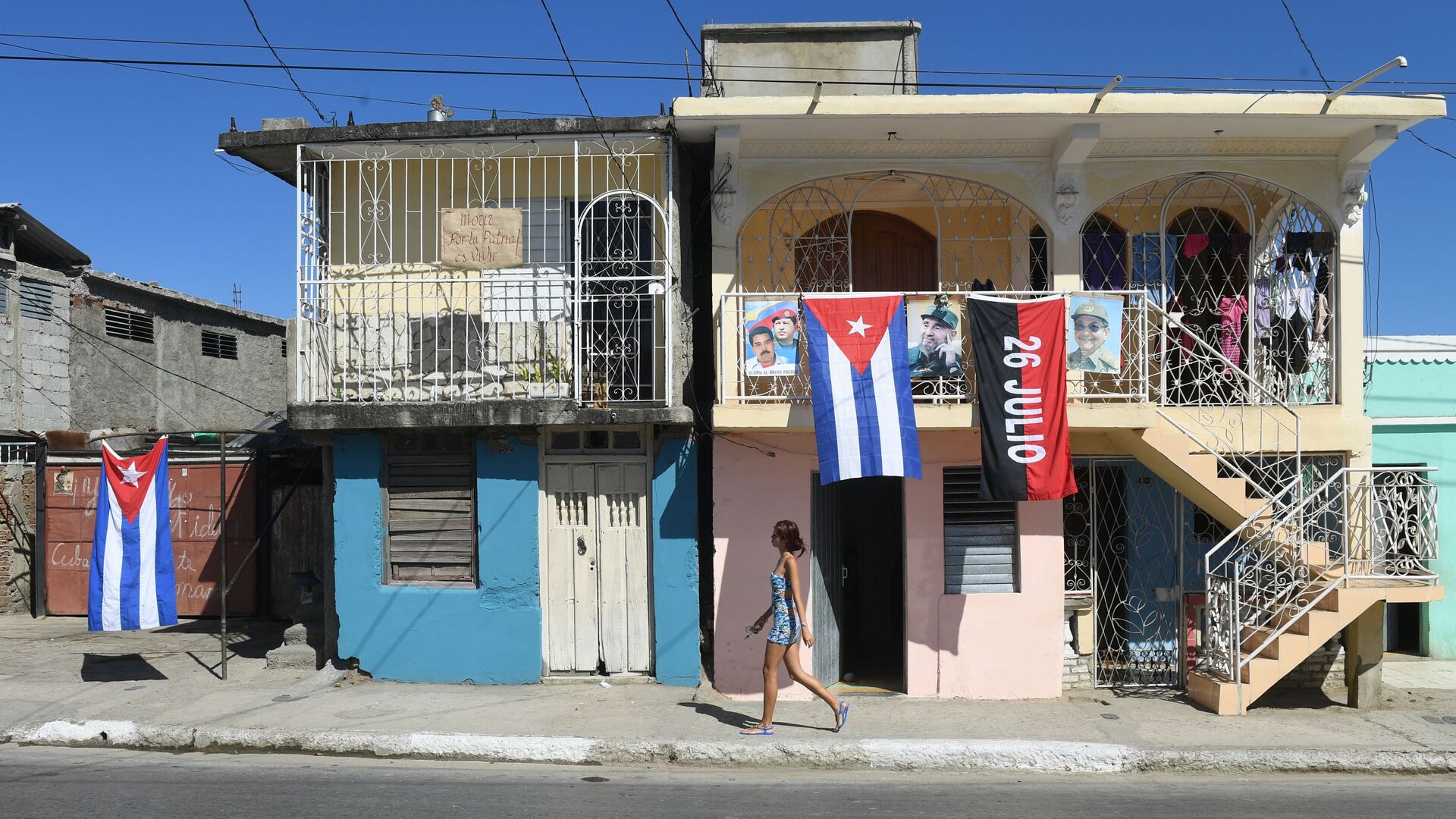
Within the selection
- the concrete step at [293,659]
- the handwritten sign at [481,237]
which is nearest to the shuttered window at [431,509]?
the concrete step at [293,659]

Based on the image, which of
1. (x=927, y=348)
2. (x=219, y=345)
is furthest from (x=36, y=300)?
(x=927, y=348)

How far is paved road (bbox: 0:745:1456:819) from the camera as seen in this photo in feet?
21.3

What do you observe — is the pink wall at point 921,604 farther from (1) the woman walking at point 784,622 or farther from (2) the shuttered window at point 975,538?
(1) the woman walking at point 784,622

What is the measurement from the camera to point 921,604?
987 cm

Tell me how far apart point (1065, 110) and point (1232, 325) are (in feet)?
10.1

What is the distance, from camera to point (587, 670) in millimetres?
10039

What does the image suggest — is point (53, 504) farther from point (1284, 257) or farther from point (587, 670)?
point (1284, 257)

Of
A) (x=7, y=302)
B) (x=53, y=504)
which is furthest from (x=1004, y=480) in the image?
(x=7, y=302)

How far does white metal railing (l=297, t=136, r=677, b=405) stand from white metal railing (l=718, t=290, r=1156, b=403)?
23.1 inches

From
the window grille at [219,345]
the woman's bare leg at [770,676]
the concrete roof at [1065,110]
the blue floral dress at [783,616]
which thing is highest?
the concrete roof at [1065,110]

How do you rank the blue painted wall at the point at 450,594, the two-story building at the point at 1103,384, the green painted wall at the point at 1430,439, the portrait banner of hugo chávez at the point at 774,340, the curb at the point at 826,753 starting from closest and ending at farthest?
the curb at the point at 826,753 < the two-story building at the point at 1103,384 < the portrait banner of hugo chávez at the point at 774,340 < the blue painted wall at the point at 450,594 < the green painted wall at the point at 1430,439

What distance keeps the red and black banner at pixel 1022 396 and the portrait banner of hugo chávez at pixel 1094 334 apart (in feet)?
0.69

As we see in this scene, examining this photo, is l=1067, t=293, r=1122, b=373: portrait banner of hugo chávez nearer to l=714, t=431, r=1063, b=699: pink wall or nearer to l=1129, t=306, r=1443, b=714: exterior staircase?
l=1129, t=306, r=1443, b=714: exterior staircase

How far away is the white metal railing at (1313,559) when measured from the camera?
896 centimetres
